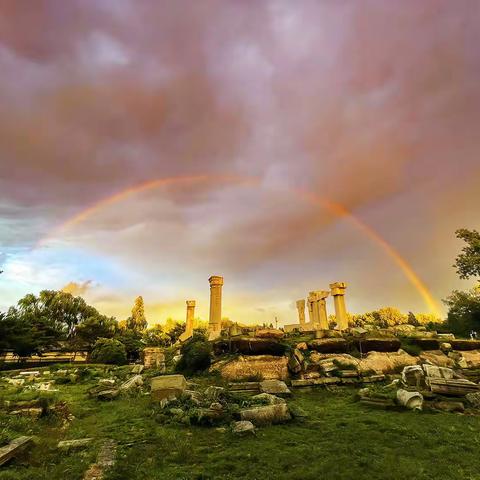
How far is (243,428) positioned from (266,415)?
3.56 ft

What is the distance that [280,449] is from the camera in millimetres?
7453

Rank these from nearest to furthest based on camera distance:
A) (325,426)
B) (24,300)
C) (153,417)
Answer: (325,426), (153,417), (24,300)

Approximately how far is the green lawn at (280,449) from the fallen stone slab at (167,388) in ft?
5.92

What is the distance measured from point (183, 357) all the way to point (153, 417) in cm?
874

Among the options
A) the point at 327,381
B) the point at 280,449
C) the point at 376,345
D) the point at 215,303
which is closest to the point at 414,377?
the point at 327,381

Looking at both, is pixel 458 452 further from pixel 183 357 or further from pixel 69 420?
pixel 183 357

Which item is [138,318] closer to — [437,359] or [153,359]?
Answer: [153,359]

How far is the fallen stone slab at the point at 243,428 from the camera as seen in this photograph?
8592mm

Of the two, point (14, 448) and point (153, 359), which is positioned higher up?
point (153, 359)

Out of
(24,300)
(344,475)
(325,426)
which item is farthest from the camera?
(24,300)

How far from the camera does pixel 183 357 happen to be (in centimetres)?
1948

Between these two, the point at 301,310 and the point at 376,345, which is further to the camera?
the point at 301,310

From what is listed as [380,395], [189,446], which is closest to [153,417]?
[189,446]

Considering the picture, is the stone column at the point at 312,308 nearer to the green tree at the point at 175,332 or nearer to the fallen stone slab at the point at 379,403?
the green tree at the point at 175,332
